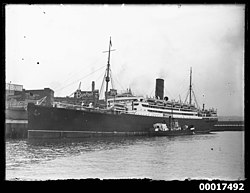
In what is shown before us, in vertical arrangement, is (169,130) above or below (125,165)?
below

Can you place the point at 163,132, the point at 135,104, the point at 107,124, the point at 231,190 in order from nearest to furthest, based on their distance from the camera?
the point at 231,190 < the point at 107,124 < the point at 163,132 < the point at 135,104

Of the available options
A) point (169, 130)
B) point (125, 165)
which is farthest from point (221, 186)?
point (169, 130)

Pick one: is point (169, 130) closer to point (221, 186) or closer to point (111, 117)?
point (111, 117)

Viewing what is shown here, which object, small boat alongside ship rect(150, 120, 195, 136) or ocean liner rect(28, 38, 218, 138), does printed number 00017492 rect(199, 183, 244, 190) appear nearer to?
ocean liner rect(28, 38, 218, 138)

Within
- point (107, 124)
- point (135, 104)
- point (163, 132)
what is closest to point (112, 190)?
point (107, 124)

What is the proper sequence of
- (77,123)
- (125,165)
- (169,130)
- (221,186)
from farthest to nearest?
(169,130) < (77,123) < (125,165) < (221,186)

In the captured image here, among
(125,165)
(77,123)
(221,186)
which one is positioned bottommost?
(125,165)

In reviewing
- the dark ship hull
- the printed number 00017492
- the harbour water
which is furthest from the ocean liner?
the printed number 00017492

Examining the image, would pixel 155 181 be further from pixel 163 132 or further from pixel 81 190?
pixel 163 132
